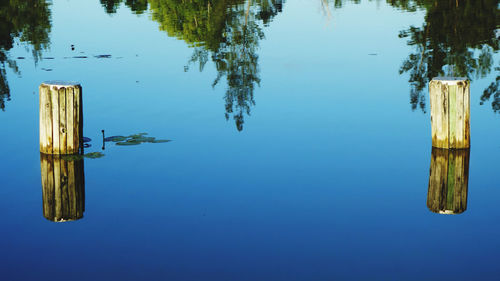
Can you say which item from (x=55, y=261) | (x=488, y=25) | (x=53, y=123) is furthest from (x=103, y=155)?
(x=488, y=25)

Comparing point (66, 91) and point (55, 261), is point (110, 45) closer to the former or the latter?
point (66, 91)

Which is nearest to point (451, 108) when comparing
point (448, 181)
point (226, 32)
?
point (448, 181)

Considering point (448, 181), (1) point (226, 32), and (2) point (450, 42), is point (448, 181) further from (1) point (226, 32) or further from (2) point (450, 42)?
(1) point (226, 32)

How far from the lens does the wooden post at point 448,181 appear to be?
31.1 ft

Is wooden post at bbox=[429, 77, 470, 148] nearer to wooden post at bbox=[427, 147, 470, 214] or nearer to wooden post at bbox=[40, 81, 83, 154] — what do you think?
wooden post at bbox=[427, 147, 470, 214]

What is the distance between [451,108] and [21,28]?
2014 centimetres

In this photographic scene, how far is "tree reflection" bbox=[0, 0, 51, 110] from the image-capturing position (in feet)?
63.6

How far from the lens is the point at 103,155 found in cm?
1159

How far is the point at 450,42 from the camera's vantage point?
21.7 m

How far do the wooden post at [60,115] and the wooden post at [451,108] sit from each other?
5.28m

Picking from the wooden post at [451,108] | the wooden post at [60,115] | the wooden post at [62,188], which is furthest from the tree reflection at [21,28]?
the wooden post at [451,108]

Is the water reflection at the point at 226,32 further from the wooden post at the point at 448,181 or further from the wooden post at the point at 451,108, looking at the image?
the wooden post at the point at 448,181

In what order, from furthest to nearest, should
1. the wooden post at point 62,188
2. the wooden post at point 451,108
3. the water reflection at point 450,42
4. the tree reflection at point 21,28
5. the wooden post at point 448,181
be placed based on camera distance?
the tree reflection at point 21,28, the water reflection at point 450,42, the wooden post at point 451,108, the wooden post at point 448,181, the wooden post at point 62,188

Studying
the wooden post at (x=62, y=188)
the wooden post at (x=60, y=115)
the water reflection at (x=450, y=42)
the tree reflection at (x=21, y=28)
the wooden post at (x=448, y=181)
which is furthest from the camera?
the tree reflection at (x=21, y=28)
